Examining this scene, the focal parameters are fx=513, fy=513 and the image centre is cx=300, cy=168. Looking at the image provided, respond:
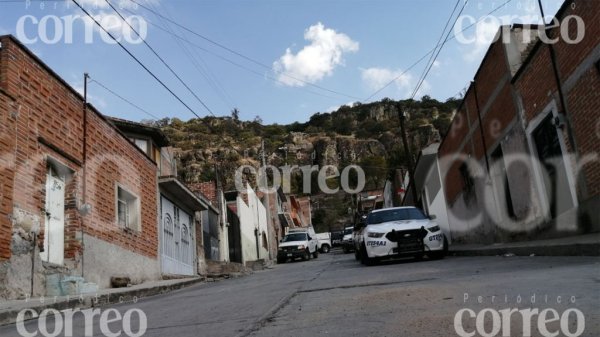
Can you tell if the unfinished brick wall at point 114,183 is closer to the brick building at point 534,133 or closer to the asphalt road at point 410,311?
the asphalt road at point 410,311

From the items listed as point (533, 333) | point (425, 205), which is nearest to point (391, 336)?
point (533, 333)

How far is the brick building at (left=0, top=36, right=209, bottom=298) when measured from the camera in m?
9.11

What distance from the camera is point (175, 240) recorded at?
19.6 metres

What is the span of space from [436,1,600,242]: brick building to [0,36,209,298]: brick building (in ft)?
34.7

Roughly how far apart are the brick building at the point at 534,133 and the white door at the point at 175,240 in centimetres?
1119

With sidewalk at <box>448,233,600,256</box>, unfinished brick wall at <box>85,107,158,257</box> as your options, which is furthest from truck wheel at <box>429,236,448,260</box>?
unfinished brick wall at <box>85,107,158,257</box>

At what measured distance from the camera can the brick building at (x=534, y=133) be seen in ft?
32.3

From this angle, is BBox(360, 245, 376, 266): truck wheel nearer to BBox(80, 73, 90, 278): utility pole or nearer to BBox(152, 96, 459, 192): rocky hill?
BBox(80, 73, 90, 278): utility pole

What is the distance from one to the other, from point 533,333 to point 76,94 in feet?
38.3

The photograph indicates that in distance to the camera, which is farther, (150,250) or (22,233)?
(150,250)

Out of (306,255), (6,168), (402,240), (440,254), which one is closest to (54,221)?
(6,168)

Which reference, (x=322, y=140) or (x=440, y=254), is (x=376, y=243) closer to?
(x=440, y=254)

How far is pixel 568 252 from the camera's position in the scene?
28.1 ft

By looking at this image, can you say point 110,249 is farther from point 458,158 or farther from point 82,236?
point 458,158
